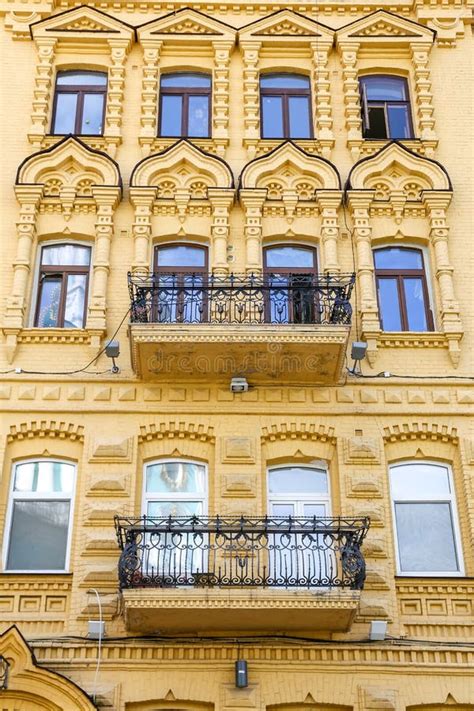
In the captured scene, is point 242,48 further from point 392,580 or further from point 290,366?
point 392,580

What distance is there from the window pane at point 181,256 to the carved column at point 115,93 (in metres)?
1.92

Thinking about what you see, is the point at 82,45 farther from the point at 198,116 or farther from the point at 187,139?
the point at 187,139

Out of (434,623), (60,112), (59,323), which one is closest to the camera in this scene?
(434,623)

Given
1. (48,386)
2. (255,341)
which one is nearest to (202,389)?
(255,341)

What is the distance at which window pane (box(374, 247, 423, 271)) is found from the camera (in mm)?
15102

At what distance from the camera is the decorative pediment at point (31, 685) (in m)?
11.2

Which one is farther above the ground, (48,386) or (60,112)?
(60,112)

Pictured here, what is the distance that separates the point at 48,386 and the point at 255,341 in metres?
3.04

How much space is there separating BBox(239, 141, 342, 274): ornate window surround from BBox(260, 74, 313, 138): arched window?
0.76 metres

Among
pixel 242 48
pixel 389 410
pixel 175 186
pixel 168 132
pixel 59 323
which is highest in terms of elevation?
pixel 242 48

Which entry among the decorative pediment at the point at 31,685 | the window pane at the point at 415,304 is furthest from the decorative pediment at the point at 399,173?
the decorative pediment at the point at 31,685

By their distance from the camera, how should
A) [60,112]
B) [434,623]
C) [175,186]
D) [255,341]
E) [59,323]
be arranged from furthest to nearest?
1. [60,112]
2. [175,186]
3. [59,323]
4. [255,341]
5. [434,623]

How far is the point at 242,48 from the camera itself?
1683cm

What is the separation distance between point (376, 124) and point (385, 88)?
0.96 metres
